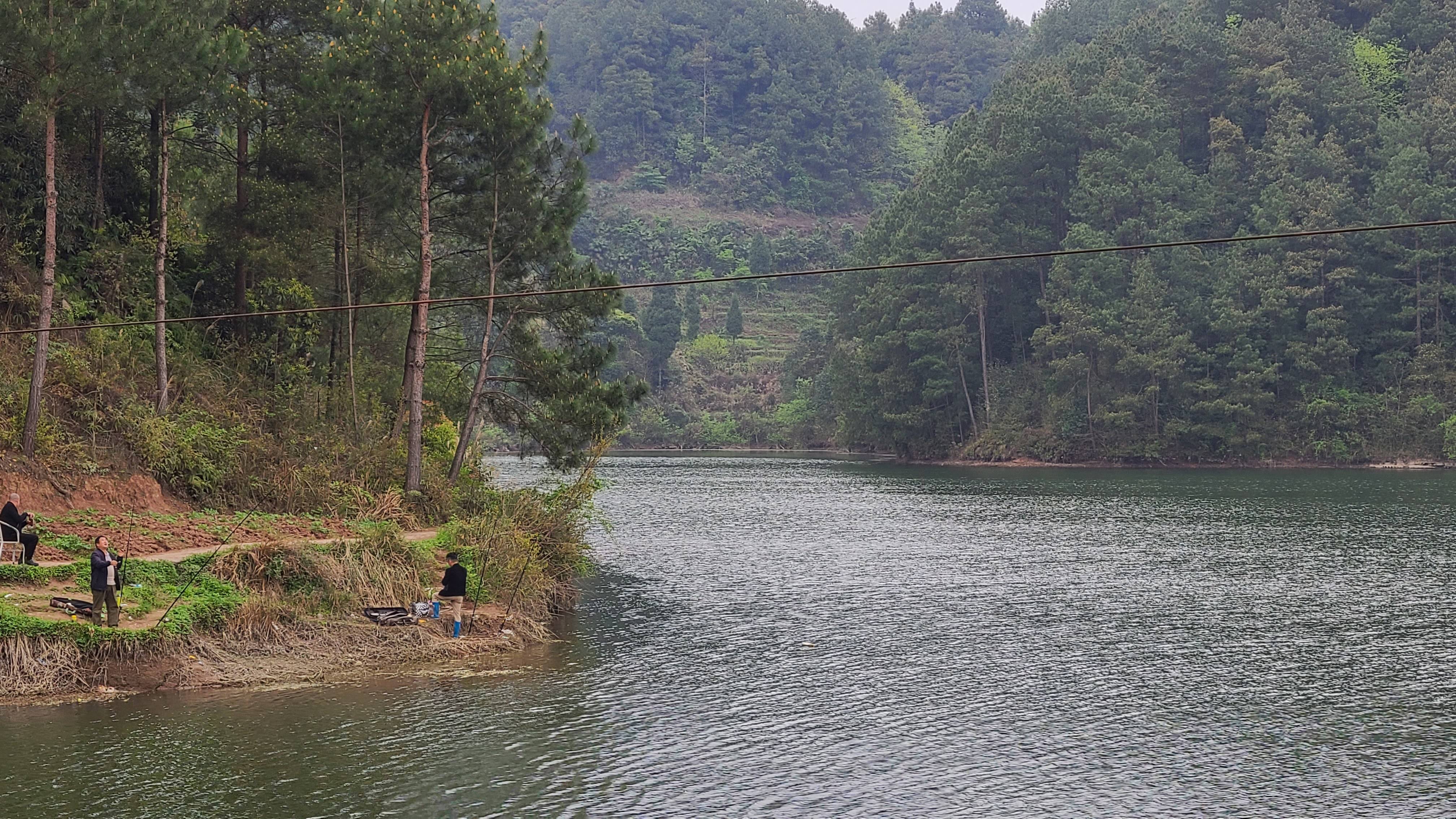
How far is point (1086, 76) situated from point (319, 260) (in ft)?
297

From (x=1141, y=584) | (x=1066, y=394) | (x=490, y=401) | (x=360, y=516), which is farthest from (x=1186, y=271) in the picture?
(x=360, y=516)

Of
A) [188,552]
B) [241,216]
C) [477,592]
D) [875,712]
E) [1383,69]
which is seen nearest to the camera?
[875,712]

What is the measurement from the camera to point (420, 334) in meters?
34.0

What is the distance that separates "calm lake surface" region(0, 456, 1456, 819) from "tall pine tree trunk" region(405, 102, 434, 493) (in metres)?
5.76

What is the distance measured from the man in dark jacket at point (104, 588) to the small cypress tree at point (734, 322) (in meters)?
139

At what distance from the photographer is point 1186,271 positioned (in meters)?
97.2

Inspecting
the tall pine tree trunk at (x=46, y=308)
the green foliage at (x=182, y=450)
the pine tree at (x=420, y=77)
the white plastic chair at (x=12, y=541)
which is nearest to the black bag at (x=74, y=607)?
the white plastic chair at (x=12, y=541)

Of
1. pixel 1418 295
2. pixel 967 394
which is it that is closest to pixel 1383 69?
pixel 1418 295

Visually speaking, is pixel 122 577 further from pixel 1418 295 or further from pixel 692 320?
pixel 692 320

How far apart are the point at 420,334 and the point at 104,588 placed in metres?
13.3

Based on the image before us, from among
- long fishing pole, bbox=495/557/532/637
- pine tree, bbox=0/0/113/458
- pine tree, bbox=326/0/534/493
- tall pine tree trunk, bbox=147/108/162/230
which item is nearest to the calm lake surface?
long fishing pole, bbox=495/557/532/637

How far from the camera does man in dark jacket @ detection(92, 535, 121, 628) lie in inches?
853

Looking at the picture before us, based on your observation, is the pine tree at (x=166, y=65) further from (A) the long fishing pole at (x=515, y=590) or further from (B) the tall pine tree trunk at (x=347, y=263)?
(A) the long fishing pole at (x=515, y=590)

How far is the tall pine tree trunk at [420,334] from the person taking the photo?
33250mm
